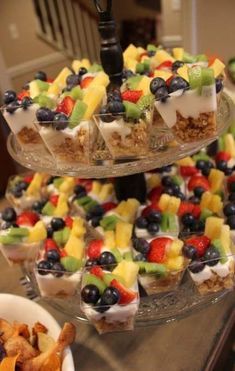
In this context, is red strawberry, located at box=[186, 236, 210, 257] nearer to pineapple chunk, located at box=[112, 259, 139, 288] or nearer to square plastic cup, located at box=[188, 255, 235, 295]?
square plastic cup, located at box=[188, 255, 235, 295]

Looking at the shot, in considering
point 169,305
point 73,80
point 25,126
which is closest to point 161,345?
point 169,305

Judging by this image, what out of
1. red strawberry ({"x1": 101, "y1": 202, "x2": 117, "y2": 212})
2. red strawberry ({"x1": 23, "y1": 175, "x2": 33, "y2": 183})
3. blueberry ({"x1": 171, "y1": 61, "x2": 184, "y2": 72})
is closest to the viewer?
blueberry ({"x1": 171, "y1": 61, "x2": 184, "y2": 72})

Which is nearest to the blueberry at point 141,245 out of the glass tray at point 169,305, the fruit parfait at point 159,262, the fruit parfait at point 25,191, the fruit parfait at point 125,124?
the fruit parfait at point 159,262

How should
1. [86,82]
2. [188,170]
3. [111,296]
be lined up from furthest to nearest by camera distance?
[188,170]
[86,82]
[111,296]

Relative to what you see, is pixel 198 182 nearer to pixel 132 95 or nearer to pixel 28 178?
pixel 132 95

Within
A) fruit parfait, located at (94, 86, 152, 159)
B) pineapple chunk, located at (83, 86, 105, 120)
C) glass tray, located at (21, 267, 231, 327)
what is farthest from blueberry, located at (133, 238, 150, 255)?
pineapple chunk, located at (83, 86, 105, 120)

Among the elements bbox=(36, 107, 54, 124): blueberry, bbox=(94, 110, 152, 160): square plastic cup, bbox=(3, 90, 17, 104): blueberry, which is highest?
bbox=(3, 90, 17, 104): blueberry

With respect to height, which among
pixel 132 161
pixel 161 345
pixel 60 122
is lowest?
pixel 161 345
